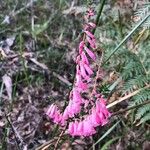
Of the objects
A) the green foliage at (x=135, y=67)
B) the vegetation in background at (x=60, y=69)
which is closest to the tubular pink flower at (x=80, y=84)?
the vegetation in background at (x=60, y=69)

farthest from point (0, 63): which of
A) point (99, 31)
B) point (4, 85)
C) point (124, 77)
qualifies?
point (124, 77)

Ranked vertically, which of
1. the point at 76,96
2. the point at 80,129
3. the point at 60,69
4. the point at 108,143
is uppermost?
the point at 76,96

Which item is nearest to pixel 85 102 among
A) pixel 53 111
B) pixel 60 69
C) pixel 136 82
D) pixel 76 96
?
pixel 76 96

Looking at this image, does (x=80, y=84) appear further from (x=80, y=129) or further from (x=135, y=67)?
(x=135, y=67)

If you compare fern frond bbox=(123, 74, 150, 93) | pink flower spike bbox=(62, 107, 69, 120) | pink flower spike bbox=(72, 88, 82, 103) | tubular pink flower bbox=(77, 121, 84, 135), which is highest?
pink flower spike bbox=(72, 88, 82, 103)

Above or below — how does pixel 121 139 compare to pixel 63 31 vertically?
below

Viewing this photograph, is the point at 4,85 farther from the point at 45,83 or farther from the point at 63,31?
the point at 63,31

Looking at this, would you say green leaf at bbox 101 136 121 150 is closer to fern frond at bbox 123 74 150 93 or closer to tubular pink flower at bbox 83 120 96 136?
Result: fern frond at bbox 123 74 150 93

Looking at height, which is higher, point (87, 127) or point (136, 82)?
point (87, 127)

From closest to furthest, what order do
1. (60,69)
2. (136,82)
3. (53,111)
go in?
(53,111) → (136,82) → (60,69)

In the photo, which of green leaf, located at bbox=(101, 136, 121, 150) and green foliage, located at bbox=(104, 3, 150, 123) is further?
green leaf, located at bbox=(101, 136, 121, 150)

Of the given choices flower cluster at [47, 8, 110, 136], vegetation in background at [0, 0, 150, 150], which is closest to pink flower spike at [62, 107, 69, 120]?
flower cluster at [47, 8, 110, 136]
